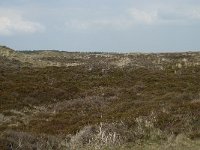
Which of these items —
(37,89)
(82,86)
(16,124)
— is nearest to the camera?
(16,124)

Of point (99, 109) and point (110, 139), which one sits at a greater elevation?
point (110, 139)

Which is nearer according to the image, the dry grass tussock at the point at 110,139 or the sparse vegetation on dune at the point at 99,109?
the dry grass tussock at the point at 110,139

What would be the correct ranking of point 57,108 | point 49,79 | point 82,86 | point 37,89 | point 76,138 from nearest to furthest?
point 76,138 < point 57,108 < point 37,89 < point 82,86 < point 49,79

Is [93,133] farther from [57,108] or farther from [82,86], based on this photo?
[82,86]

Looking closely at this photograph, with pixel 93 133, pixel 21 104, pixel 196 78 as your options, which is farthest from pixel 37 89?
pixel 93 133

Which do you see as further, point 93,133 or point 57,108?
point 57,108

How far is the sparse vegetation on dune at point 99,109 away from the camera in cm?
1249

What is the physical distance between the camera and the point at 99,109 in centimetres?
2048

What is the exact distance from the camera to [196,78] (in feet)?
99.5

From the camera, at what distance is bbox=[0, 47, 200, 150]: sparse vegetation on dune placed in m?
12.5

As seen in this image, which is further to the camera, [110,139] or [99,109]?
[99,109]

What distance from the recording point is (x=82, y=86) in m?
28.6

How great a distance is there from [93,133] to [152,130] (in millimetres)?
1764

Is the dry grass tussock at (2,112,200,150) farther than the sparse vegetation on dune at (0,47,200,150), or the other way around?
the sparse vegetation on dune at (0,47,200,150)
